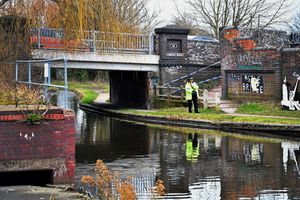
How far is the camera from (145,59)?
34438 mm

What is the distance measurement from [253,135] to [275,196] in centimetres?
1217

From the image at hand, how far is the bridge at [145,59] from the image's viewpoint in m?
30.9

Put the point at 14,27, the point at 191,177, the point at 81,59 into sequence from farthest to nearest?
the point at 81,59
the point at 14,27
the point at 191,177

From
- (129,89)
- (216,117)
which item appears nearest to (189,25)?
(129,89)

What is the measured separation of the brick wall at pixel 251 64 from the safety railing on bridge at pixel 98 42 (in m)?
4.57

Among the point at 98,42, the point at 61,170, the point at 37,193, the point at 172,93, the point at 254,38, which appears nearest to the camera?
the point at 37,193

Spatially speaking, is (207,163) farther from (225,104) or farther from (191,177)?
(225,104)

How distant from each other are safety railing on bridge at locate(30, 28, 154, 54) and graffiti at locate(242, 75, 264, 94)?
20.4ft

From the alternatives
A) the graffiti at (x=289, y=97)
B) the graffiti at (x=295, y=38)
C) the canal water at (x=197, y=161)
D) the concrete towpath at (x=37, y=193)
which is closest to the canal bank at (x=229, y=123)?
the canal water at (x=197, y=161)

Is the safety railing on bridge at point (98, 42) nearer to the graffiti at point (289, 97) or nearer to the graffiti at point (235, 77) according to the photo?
the graffiti at point (235, 77)

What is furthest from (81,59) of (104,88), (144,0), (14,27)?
(104,88)

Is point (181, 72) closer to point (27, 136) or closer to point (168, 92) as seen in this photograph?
point (168, 92)

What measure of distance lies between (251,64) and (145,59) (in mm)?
6084

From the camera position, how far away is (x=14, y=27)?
22000mm
